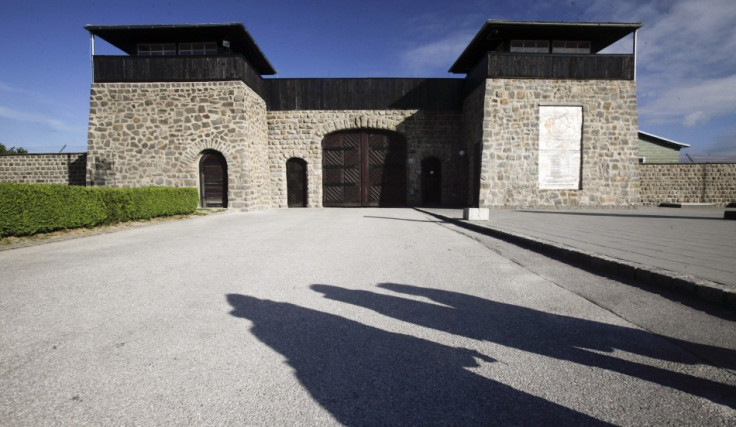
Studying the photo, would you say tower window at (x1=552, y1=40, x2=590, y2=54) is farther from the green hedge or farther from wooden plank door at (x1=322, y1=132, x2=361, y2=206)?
the green hedge

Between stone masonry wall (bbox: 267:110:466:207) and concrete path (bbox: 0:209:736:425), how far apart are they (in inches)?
560

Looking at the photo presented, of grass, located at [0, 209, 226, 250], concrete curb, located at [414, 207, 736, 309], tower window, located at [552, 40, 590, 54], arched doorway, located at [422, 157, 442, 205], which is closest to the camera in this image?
concrete curb, located at [414, 207, 736, 309]

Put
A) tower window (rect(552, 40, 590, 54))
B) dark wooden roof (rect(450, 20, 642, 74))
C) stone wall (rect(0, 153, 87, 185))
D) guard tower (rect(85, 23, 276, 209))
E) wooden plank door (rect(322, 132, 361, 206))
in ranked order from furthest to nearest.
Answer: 1. wooden plank door (rect(322, 132, 361, 206))
2. stone wall (rect(0, 153, 87, 185))
3. tower window (rect(552, 40, 590, 54))
4. guard tower (rect(85, 23, 276, 209))
5. dark wooden roof (rect(450, 20, 642, 74))

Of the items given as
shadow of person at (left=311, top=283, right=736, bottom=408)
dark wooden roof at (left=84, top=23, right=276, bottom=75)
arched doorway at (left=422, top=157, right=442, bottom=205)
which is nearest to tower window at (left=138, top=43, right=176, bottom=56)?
dark wooden roof at (left=84, top=23, right=276, bottom=75)

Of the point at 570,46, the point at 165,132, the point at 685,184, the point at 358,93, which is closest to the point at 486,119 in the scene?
the point at 570,46

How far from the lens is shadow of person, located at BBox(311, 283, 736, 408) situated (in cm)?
171

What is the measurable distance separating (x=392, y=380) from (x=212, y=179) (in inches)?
603

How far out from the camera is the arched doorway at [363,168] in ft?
59.0

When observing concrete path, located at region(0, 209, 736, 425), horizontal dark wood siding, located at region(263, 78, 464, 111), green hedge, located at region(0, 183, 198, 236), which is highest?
horizontal dark wood siding, located at region(263, 78, 464, 111)

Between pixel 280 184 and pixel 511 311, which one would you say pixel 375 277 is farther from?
pixel 280 184

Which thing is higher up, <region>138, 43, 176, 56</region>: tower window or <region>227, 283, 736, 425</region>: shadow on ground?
<region>138, 43, 176, 56</region>: tower window

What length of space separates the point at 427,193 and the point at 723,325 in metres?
16.1

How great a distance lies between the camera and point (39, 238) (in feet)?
21.0

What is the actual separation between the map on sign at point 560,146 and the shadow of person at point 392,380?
→ 14.5 meters
